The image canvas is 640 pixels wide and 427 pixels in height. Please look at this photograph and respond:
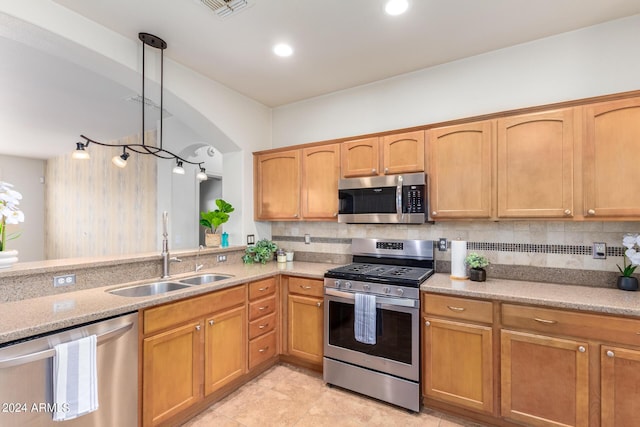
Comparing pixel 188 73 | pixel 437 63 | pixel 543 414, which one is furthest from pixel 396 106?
pixel 543 414

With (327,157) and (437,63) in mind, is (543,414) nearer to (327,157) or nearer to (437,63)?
(327,157)

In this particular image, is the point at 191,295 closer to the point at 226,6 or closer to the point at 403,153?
the point at 226,6

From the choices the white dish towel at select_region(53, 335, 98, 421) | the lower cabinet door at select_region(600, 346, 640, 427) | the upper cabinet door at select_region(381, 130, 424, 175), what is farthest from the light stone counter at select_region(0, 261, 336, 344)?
the lower cabinet door at select_region(600, 346, 640, 427)

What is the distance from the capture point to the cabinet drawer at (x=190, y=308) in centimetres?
189

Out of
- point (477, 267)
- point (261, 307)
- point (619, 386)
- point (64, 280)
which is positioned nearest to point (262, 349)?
point (261, 307)

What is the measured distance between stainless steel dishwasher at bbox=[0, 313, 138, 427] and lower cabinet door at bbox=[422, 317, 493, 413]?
1.97 m

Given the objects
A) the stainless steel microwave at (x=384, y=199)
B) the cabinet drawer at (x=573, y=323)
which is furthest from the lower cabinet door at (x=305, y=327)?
the cabinet drawer at (x=573, y=323)

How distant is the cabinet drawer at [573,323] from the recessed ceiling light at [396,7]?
83.5 inches

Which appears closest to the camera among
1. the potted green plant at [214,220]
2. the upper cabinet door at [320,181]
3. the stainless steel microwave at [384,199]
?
the stainless steel microwave at [384,199]

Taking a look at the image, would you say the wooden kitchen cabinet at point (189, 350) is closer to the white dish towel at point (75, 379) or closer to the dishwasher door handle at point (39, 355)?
the dishwasher door handle at point (39, 355)

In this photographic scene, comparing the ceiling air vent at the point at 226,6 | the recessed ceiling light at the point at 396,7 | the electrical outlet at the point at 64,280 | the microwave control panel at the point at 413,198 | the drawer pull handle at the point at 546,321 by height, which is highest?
the recessed ceiling light at the point at 396,7

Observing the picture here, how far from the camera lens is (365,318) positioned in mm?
2387

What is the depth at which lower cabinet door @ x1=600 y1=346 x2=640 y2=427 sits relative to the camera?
167cm

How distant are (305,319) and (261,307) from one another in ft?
1.41
